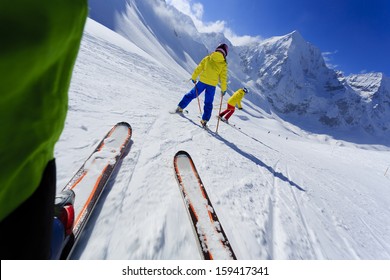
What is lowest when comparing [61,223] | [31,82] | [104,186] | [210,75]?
[104,186]

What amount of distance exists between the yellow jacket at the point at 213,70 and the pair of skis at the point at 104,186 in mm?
4259

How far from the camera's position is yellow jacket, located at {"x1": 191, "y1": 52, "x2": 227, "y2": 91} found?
7.71 m

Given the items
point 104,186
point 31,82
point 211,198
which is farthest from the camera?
point 211,198

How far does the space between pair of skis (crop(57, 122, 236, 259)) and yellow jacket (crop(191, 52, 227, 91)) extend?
4259 millimetres

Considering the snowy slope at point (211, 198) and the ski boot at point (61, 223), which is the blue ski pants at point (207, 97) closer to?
the snowy slope at point (211, 198)

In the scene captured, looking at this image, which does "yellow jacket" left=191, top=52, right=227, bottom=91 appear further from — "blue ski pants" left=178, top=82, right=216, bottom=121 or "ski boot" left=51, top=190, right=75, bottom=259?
"ski boot" left=51, top=190, right=75, bottom=259

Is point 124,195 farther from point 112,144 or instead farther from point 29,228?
point 29,228

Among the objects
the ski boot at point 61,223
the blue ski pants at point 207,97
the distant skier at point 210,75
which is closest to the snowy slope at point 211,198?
the ski boot at point 61,223

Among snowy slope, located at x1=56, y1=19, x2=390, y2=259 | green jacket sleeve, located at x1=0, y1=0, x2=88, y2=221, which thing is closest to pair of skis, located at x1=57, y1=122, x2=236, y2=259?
snowy slope, located at x1=56, y1=19, x2=390, y2=259

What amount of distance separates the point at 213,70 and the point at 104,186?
577 centimetres

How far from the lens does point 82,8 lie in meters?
0.93

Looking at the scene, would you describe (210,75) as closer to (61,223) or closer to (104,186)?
(104,186)

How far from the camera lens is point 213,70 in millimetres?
7750

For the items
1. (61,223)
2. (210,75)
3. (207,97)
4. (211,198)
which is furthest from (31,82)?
(210,75)
